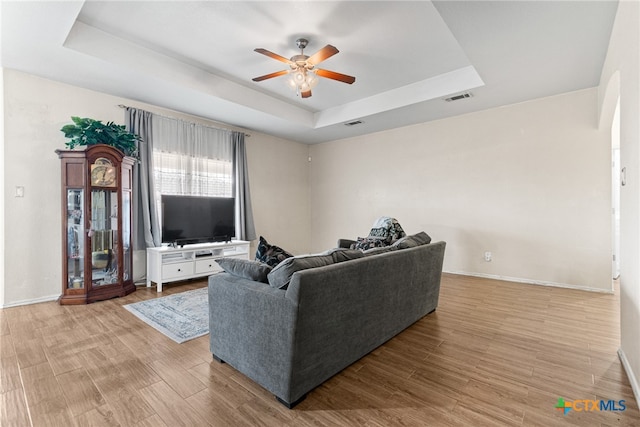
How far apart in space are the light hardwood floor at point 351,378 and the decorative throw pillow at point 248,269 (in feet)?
2.20

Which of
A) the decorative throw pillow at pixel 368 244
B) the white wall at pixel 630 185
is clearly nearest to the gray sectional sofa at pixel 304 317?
the decorative throw pillow at pixel 368 244

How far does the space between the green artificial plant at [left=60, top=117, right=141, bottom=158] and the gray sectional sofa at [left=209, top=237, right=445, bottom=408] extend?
283 cm

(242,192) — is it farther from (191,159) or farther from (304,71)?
(304,71)

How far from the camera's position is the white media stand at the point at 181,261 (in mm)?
4086

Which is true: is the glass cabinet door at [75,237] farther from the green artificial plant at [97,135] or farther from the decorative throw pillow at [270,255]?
the decorative throw pillow at [270,255]

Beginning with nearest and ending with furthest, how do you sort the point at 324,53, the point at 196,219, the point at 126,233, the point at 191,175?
the point at 324,53
the point at 126,233
the point at 196,219
the point at 191,175

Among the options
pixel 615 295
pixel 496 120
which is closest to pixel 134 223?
pixel 496 120

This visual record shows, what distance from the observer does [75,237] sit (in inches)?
141

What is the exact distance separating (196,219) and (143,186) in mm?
880

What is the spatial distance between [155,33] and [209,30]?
59cm

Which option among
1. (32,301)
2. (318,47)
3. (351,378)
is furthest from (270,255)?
(32,301)

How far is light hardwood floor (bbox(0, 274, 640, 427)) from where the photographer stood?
5.20 feet

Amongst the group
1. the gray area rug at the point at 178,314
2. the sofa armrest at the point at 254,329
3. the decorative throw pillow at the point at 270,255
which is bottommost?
the gray area rug at the point at 178,314

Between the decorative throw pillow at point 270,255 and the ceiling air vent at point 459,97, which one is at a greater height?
the ceiling air vent at point 459,97
